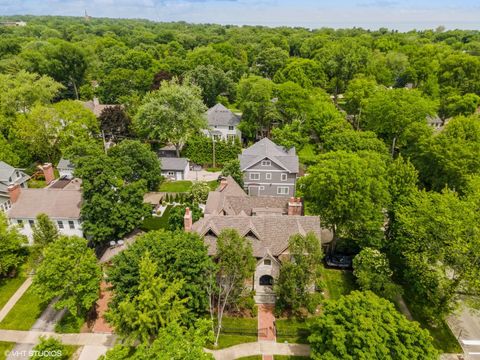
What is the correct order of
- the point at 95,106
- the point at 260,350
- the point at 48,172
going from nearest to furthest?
the point at 260,350 < the point at 48,172 < the point at 95,106

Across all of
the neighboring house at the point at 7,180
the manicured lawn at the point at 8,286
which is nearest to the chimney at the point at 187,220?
the manicured lawn at the point at 8,286

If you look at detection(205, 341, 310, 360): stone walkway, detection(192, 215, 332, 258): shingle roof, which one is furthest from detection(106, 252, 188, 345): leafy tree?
detection(192, 215, 332, 258): shingle roof

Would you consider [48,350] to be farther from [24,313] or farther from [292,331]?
[292,331]

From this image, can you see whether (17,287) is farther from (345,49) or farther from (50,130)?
(345,49)

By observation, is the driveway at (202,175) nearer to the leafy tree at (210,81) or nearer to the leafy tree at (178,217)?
the leafy tree at (178,217)

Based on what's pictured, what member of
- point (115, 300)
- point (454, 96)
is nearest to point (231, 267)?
point (115, 300)

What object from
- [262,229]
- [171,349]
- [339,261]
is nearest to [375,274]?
[339,261]

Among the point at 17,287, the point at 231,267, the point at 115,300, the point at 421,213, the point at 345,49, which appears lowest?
the point at 17,287
